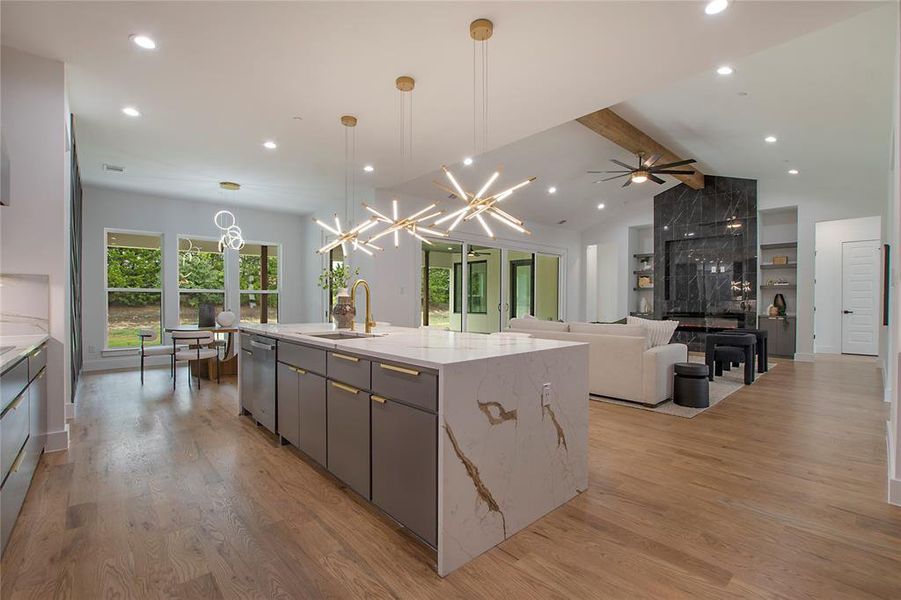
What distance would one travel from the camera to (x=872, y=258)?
834 cm

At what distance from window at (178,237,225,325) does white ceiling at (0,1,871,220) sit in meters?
3.03

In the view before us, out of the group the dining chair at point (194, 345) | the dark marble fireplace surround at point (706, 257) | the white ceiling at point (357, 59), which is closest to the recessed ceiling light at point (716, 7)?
the white ceiling at point (357, 59)

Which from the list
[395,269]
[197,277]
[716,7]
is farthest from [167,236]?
[716,7]

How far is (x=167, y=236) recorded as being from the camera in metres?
7.25

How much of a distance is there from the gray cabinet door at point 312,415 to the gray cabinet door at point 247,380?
1144mm

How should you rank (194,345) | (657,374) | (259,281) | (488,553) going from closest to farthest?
(488,553) < (657,374) < (194,345) < (259,281)

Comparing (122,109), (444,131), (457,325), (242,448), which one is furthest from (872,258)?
(122,109)

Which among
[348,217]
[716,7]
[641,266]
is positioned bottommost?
[641,266]

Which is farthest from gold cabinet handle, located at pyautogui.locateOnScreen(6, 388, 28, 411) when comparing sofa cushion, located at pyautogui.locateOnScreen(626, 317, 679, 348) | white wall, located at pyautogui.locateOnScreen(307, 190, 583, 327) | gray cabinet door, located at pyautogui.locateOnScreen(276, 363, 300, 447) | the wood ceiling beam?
the wood ceiling beam

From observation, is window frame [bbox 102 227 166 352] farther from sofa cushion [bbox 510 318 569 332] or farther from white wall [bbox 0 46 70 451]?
sofa cushion [bbox 510 318 569 332]

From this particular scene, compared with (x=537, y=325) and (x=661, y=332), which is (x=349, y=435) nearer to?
(x=537, y=325)

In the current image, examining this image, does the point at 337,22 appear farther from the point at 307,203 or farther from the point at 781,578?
the point at 307,203

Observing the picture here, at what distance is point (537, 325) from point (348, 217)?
3.78 m

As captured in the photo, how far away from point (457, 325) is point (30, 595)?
279 inches
